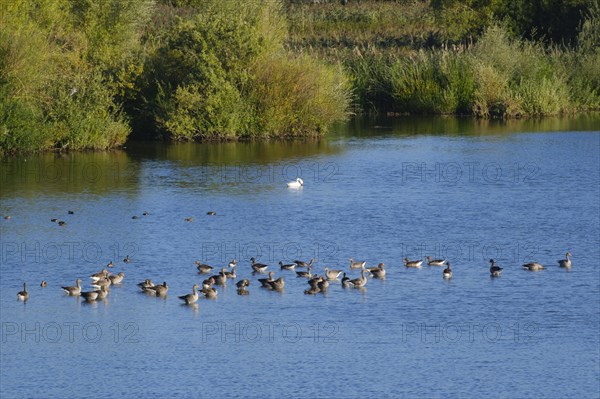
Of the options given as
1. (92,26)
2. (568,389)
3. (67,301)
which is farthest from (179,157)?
(568,389)

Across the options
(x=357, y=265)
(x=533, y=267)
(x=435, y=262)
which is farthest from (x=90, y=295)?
(x=533, y=267)

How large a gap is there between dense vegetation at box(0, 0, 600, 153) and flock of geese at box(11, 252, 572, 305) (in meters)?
15.9

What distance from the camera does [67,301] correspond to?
67.1 ft

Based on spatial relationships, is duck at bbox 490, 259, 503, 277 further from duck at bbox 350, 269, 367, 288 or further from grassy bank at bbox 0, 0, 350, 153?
grassy bank at bbox 0, 0, 350, 153

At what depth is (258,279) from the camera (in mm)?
21734

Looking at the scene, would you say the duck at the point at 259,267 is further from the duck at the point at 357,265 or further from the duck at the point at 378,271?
the duck at the point at 378,271

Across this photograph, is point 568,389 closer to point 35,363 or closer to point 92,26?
point 35,363

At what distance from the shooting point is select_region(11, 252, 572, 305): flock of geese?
20609 mm

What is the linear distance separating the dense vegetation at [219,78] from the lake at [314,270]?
154 cm

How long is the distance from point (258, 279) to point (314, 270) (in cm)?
133

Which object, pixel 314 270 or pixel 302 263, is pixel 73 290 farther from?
pixel 314 270

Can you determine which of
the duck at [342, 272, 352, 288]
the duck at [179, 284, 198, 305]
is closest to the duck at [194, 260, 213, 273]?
the duck at [179, 284, 198, 305]

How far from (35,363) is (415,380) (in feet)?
17.3

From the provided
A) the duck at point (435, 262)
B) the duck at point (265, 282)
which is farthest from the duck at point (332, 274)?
the duck at point (435, 262)
